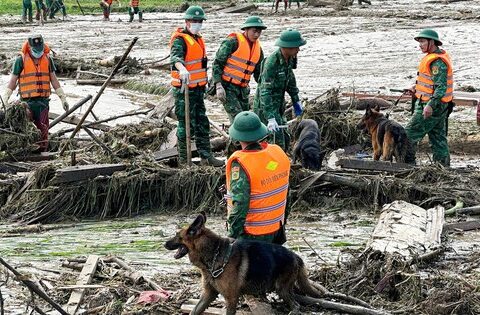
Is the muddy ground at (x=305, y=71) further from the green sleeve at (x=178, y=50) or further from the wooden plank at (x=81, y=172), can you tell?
the green sleeve at (x=178, y=50)

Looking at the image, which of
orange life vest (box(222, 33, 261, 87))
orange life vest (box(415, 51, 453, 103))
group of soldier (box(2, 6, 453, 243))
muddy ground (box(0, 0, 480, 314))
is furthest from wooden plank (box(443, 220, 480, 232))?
orange life vest (box(222, 33, 261, 87))

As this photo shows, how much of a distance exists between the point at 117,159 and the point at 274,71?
238 cm

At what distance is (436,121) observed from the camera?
13484 millimetres

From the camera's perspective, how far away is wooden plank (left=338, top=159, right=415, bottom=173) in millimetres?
12789

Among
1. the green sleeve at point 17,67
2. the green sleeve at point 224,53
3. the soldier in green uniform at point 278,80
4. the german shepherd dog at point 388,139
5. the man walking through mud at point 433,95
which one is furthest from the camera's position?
the green sleeve at point 17,67

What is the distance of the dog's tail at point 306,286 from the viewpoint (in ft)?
26.1

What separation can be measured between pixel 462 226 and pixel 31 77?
23.5ft

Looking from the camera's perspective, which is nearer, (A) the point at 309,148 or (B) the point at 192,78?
(A) the point at 309,148

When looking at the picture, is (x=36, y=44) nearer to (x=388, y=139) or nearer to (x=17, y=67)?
(x=17, y=67)

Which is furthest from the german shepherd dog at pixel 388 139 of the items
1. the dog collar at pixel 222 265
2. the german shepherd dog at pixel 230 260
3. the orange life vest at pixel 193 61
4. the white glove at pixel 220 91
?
the dog collar at pixel 222 265

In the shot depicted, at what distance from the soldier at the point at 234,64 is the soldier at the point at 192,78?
24cm

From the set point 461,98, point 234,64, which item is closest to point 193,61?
point 234,64

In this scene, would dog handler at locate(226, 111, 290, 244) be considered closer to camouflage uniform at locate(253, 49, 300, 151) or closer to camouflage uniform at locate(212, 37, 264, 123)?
camouflage uniform at locate(253, 49, 300, 151)

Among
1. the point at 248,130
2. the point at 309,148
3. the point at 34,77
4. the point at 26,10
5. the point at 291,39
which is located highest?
the point at 248,130
